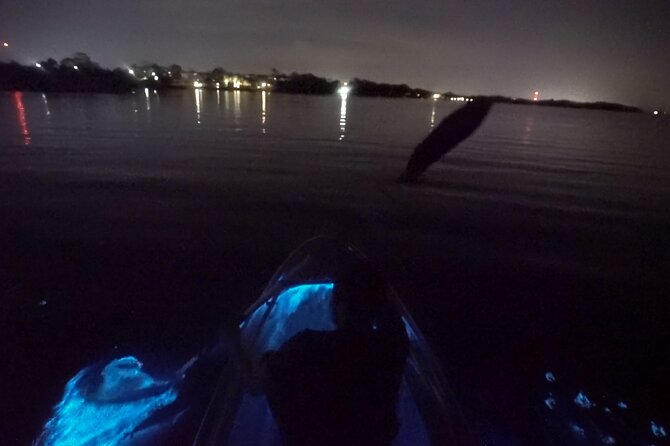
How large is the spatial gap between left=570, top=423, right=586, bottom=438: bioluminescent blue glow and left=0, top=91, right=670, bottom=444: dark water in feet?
0.21

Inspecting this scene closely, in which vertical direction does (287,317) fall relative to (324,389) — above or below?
below

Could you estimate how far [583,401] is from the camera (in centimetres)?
625

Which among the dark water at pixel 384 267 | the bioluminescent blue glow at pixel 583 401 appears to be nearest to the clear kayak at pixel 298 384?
the dark water at pixel 384 267

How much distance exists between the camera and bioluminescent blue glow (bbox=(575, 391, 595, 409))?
20.2 feet

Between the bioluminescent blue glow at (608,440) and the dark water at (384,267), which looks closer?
the bioluminescent blue glow at (608,440)

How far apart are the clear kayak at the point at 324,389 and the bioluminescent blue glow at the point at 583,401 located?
226cm

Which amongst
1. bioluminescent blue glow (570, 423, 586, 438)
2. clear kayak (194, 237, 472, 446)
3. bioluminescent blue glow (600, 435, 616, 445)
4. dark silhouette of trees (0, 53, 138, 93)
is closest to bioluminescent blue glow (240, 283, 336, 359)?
clear kayak (194, 237, 472, 446)

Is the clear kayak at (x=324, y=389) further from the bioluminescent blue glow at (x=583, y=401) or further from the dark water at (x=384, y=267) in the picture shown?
the bioluminescent blue glow at (x=583, y=401)

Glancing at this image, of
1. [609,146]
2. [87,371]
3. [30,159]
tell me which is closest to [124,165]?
[30,159]

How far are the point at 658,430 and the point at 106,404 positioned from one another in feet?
22.5

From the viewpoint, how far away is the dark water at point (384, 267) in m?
6.46

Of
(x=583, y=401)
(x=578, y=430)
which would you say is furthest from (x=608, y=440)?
(x=583, y=401)

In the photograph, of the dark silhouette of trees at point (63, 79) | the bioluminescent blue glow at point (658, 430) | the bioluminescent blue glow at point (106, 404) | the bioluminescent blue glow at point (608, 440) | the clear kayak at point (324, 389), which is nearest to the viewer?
the clear kayak at point (324, 389)

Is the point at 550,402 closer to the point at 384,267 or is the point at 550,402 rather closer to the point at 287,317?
the point at 287,317
